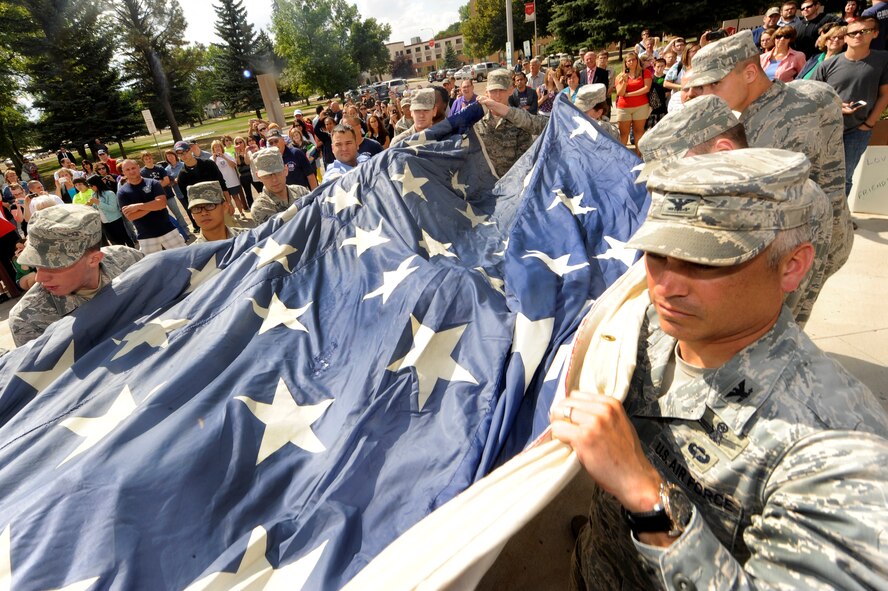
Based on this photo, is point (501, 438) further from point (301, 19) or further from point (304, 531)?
point (301, 19)

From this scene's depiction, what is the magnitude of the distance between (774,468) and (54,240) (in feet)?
10.1

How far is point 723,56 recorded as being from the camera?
244 centimetres

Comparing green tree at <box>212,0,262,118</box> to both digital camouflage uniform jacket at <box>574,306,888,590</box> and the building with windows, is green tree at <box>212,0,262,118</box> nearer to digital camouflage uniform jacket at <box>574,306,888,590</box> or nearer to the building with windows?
digital camouflage uniform jacket at <box>574,306,888,590</box>

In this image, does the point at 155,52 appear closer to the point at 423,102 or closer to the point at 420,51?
the point at 423,102

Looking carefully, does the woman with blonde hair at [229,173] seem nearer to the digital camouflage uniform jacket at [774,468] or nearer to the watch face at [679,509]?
the digital camouflage uniform jacket at [774,468]

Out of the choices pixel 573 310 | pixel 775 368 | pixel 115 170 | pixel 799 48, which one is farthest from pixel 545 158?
pixel 115 170

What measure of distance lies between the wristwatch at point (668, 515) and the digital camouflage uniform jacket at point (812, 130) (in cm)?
222

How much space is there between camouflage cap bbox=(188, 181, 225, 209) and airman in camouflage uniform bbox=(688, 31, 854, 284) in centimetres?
359

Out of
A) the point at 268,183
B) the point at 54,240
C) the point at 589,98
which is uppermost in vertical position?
the point at 589,98

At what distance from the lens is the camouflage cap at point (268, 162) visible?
4055mm

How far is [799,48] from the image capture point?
687 centimetres

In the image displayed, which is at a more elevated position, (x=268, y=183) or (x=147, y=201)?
(x=268, y=183)

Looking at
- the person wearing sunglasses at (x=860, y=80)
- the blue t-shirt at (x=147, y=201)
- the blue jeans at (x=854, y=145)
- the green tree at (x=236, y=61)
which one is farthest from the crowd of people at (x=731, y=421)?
the green tree at (x=236, y=61)

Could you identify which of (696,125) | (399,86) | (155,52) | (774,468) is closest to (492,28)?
(399,86)
